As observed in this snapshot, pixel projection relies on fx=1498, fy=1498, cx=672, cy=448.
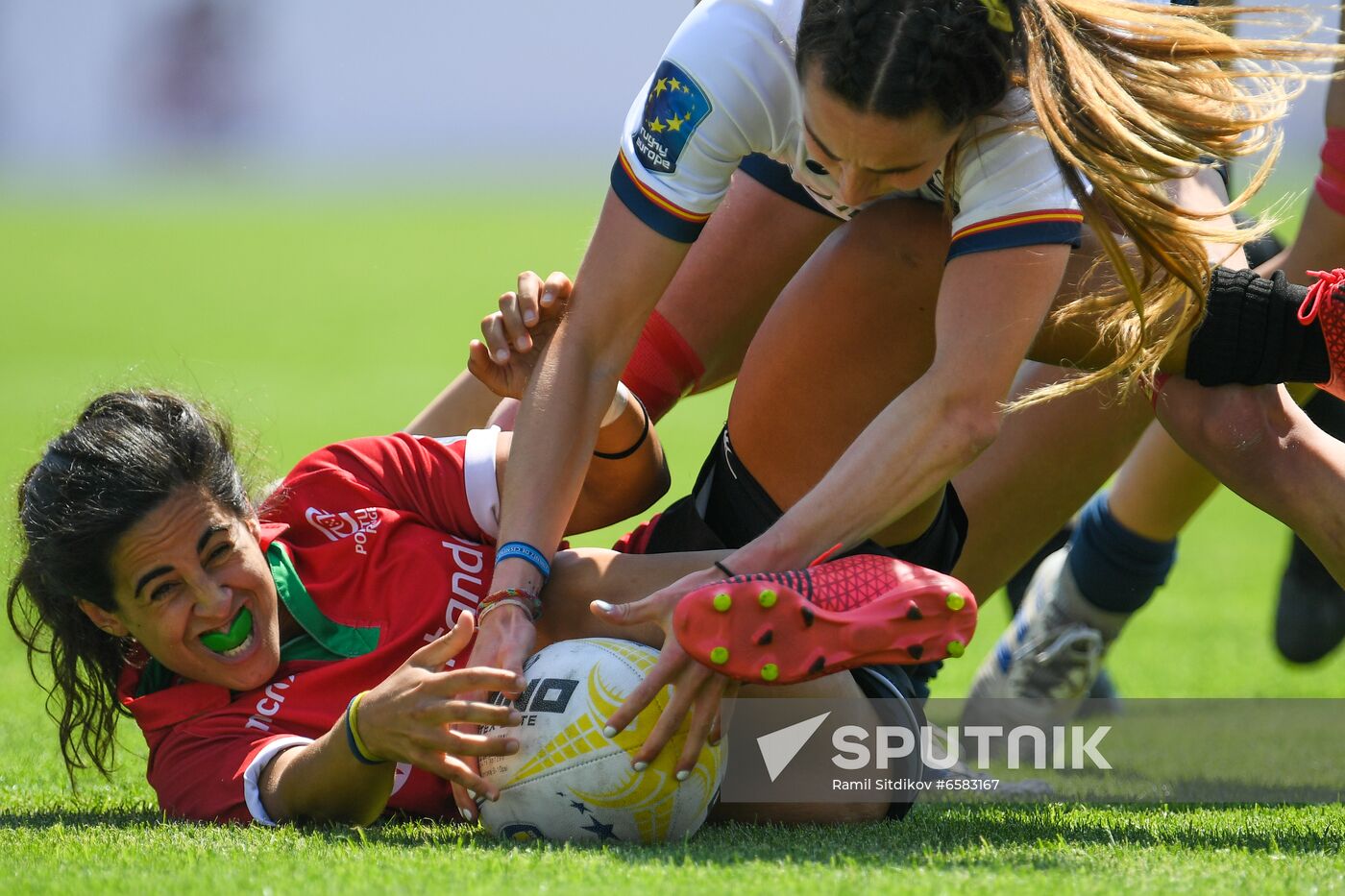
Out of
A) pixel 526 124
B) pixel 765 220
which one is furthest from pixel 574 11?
pixel 765 220

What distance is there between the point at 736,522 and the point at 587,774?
0.83 m

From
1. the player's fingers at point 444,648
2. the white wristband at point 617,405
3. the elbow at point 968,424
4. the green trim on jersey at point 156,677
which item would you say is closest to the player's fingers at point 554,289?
the white wristband at point 617,405

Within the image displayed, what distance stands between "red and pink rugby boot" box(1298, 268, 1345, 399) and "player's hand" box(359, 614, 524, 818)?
1.50 meters

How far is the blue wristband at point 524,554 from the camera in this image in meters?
2.56

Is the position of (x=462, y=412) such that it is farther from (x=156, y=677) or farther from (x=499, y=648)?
(x=499, y=648)

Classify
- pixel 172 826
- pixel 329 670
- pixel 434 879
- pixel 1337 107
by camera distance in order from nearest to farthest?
1. pixel 434 879
2. pixel 172 826
3. pixel 329 670
4. pixel 1337 107

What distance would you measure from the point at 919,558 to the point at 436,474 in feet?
3.16

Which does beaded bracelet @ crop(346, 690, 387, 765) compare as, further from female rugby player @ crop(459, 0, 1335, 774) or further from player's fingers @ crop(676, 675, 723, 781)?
player's fingers @ crop(676, 675, 723, 781)

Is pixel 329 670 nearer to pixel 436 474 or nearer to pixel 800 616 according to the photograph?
pixel 436 474

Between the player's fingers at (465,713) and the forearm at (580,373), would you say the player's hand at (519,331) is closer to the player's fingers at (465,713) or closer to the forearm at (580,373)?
the forearm at (580,373)

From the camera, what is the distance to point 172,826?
2398 mm

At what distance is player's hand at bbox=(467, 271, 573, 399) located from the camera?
280cm

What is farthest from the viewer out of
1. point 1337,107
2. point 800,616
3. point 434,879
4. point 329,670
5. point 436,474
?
point 1337,107

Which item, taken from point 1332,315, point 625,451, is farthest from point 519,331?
point 1332,315
